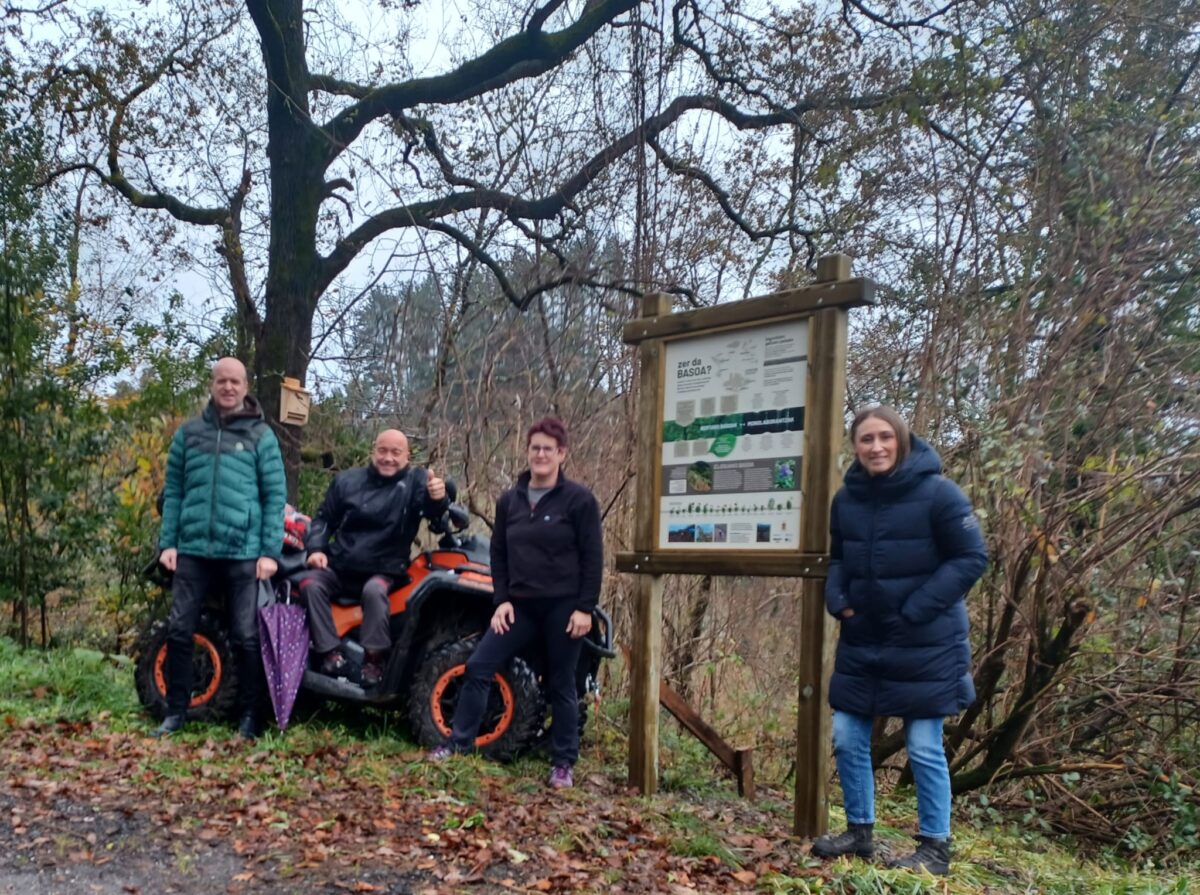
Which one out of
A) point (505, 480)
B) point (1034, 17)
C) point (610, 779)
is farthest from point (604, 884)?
point (1034, 17)

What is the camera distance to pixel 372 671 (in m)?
5.54

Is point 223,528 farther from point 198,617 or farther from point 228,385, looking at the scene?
point 228,385

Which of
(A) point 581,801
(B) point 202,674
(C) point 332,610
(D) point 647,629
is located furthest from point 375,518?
(A) point 581,801

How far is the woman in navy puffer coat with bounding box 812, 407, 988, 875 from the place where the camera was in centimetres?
384

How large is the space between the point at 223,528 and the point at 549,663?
185cm

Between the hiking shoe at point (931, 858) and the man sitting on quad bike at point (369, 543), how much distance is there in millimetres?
2824

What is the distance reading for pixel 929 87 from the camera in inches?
299

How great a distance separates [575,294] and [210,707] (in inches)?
176

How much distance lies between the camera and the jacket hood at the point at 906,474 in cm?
395

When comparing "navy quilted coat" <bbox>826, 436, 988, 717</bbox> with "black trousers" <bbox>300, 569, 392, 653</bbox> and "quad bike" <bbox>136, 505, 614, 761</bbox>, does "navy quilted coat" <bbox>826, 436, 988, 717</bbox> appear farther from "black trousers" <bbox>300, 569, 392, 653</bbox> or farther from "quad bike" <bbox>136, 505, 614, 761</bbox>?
"black trousers" <bbox>300, 569, 392, 653</bbox>

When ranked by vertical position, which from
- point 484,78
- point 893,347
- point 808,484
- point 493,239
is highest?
point 484,78

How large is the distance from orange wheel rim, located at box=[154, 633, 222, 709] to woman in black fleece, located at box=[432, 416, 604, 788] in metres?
1.40

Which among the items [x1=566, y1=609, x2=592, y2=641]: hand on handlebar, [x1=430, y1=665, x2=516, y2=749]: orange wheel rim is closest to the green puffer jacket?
A: [x1=430, y1=665, x2=516, y2=749]: orange wheel rim

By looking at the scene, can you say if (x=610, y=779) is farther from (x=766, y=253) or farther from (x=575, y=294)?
(x=766, y=253)
